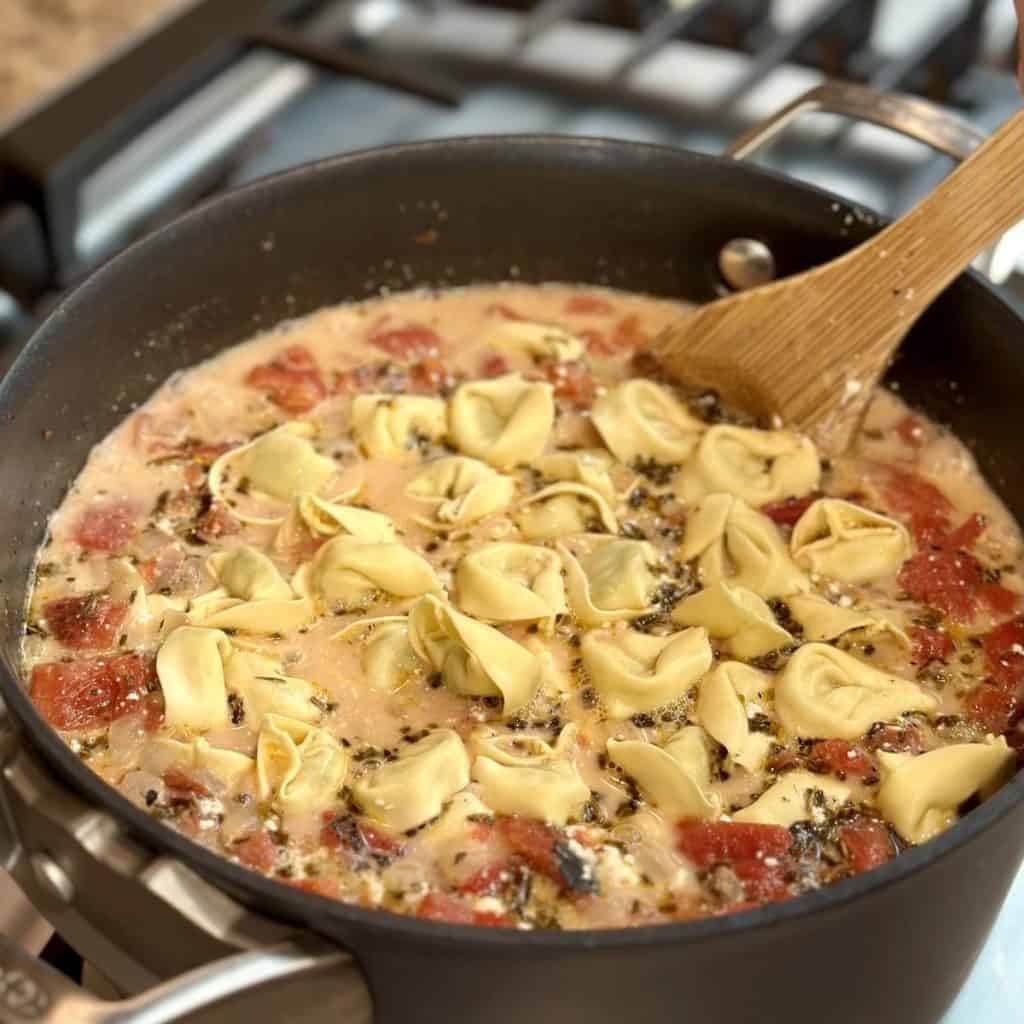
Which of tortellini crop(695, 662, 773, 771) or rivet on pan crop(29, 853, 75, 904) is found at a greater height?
tortellini crop(695, 662, 773, 771)

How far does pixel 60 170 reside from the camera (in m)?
3.61

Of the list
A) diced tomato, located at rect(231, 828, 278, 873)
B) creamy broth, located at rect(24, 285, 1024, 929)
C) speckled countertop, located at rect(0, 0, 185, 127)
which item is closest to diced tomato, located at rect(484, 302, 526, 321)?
creamy broth, located at rect(24, 285, 1024, 929)

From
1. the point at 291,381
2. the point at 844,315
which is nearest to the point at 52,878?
the point at 291,381

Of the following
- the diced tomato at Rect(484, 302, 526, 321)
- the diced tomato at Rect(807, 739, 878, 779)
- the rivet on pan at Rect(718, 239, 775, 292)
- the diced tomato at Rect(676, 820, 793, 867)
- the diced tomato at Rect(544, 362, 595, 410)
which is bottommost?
the diced tomato at Rect(676, 820, 793, 867)

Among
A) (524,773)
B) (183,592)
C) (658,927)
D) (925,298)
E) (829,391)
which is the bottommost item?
(183,592)

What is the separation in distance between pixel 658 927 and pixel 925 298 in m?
1.53

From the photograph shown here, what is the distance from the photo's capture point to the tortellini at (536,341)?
322cm

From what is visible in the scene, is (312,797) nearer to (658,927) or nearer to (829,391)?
(658,927)

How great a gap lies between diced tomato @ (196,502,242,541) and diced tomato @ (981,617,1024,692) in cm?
140

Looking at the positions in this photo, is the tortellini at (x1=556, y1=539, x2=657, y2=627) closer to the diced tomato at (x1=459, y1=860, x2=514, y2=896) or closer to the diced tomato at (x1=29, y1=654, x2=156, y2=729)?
the diced tomato at (x1=459, y1=860, x2=514, y2=896)

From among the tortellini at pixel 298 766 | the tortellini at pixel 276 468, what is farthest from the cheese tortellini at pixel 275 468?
the tortellini at pixel 298 766

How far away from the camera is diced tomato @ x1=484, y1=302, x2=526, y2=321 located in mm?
3383

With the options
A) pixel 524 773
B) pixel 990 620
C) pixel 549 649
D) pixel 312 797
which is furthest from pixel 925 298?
pixel 312 797

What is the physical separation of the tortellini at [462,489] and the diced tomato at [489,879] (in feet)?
2.66
